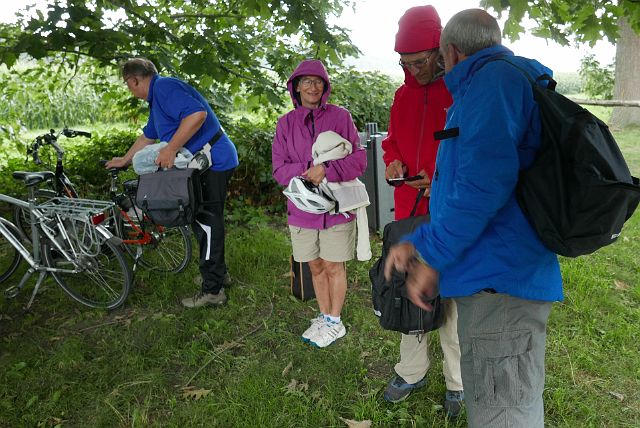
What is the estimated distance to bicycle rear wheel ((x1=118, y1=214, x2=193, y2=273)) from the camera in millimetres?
4539

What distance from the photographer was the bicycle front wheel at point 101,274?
3.96 m

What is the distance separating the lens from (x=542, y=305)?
163cm

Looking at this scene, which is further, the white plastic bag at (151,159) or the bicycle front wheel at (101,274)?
the bicycle front wheel at (101,274)

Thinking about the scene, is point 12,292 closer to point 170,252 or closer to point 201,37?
point 170,252

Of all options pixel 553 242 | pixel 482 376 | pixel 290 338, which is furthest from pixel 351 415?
pixel 553 242

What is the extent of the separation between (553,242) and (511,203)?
0.56 ft

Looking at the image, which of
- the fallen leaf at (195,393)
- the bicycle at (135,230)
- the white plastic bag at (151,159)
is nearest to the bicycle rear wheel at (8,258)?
the bicycle at (135,230)

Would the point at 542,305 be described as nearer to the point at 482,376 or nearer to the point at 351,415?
the point at 482,376

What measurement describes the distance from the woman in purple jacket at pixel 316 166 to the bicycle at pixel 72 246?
1.63 meters

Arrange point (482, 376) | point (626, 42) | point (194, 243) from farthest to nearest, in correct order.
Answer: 1. point (626, 42)
2. point (194, 243)
3. point (482, 376)

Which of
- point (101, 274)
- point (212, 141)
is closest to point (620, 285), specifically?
point (212, 141)

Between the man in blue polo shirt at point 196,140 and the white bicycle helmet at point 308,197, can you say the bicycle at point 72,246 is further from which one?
the white bicycle helmet at point 308,197

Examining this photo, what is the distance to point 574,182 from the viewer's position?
1333 mm

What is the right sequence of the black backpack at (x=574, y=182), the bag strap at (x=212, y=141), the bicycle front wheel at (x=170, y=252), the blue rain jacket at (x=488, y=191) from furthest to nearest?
the bicycle front wheel at (x=170, y=252) → the bag strap at (x=212, y=141) → the blue rain jacket at (x=488, y=191) → the black backpack at (x=574, y=182)
